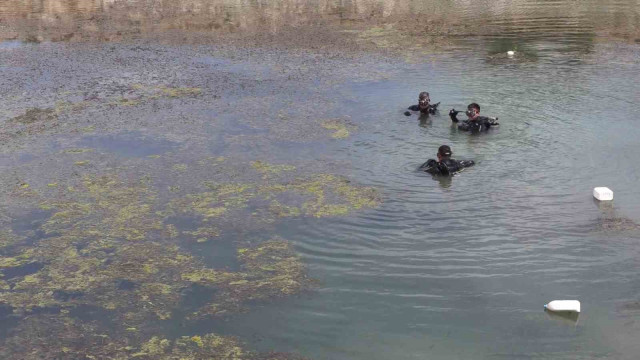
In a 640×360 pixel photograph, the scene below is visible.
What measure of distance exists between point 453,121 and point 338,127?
221cm

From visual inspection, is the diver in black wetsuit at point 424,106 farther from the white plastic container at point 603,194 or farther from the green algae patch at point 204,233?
the green algae patch at point 204,233

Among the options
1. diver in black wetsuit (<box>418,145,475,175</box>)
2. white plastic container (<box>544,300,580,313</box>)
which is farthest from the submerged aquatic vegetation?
diver in black wetsuit (<box>418,145,475,175</box>)

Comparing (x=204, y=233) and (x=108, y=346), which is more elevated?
(x=204, y=233)

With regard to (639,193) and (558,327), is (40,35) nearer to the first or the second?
(639,193)

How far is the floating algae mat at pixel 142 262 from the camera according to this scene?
7.38 m

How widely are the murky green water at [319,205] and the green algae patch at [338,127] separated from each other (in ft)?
0.19

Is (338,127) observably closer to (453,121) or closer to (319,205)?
(453,121)

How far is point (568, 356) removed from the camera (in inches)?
270

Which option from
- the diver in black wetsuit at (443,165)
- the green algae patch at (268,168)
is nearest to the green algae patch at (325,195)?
the green algae patch at (268,168)

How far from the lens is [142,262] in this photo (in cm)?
892

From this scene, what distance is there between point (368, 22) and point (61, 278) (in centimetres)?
1820

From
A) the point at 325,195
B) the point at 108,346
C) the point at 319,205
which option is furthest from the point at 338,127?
the point at 108,346

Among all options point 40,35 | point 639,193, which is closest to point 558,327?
point 639,193

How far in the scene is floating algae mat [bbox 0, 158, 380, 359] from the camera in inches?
291
